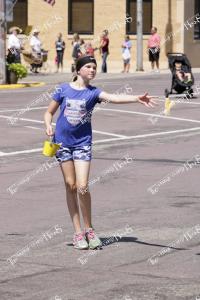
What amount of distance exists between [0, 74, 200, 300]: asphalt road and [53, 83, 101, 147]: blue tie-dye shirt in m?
1.08

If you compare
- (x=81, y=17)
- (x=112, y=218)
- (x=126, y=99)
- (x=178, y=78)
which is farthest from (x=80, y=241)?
(x=81, y=17)

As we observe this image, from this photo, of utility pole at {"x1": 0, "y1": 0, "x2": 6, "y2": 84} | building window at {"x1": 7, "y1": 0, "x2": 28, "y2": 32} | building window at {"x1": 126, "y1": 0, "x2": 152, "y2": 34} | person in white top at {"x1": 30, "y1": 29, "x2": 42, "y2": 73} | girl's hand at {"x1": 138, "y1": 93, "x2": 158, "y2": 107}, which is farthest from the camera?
building window at {"x1": 7, "y1": 0, "x2": 28, "y2": 32}

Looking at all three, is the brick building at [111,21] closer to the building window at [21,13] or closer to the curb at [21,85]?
the building window at [21,13]

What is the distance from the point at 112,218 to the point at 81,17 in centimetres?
4223

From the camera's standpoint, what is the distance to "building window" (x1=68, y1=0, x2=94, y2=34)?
53906 millimetres

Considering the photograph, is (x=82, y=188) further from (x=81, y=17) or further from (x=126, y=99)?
(x=81, y=17)

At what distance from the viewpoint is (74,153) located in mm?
10859

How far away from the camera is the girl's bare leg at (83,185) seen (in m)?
10.8

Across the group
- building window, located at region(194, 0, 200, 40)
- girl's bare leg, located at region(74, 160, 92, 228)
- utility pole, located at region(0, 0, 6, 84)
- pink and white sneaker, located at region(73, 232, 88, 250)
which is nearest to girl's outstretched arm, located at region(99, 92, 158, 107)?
girl's bare leg, located at region(74, 160, 92, 228)

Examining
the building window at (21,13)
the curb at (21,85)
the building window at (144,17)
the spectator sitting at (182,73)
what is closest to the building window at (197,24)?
the building window at (144,17)

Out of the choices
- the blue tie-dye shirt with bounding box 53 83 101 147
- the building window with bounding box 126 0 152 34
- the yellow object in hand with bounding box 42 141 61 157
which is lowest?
the yellow object in hand with bounding box 42 141 61 157

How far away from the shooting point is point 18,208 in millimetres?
13227

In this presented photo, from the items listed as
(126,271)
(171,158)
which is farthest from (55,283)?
(171,158)

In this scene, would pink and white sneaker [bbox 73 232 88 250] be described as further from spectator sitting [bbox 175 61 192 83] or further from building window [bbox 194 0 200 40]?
building window [bbox 194 0 200 40]
